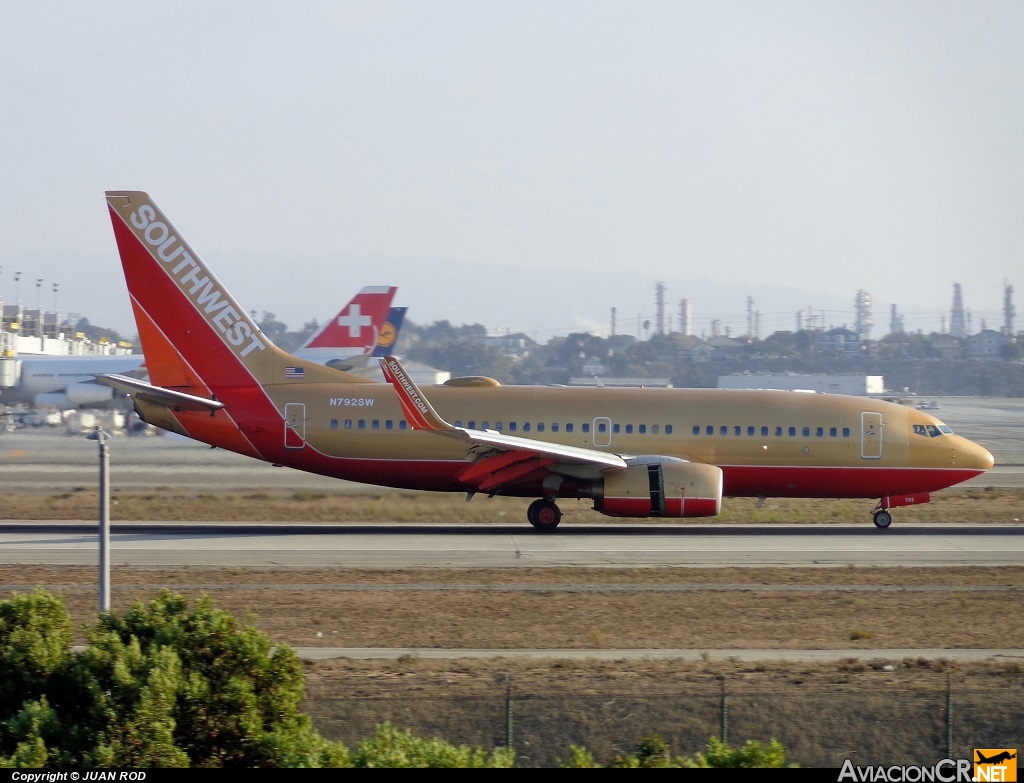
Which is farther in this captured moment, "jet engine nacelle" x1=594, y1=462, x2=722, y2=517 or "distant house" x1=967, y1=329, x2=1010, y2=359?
"distant house" x1=967, y1=329, x2=1010, y2=359

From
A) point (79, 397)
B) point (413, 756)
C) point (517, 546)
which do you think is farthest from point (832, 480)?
point (79, 397)

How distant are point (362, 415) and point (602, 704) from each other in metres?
19.1

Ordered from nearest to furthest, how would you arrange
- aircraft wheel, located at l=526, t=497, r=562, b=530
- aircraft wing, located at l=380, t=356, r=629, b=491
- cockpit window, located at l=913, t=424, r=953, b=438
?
aircraft wing, located at l=380, t=356, r=629, b=491 < aircraft wheel, located at l=526, t=497, r=562, b=530 < cockpit window, located at l=913, t=424, r=953, b=438

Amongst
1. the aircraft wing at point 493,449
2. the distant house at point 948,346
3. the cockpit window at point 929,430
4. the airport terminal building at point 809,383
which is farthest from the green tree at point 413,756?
the distant house at point 948,346

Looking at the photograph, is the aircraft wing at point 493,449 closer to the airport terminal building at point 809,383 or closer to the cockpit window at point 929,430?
the cockpit window at point 929,430

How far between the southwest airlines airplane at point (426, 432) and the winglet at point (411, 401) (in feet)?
8.36

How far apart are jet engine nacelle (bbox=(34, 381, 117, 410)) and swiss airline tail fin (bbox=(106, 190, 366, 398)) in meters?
38.6

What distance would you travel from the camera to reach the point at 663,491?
92.3 feet

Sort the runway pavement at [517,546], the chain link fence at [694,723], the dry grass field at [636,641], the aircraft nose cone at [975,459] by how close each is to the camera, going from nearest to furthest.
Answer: the chain link fence at [694,723]
the dry grass field at [636,641]
the runway pavement at [517,546]
the aircraft nose cone at [975,459]

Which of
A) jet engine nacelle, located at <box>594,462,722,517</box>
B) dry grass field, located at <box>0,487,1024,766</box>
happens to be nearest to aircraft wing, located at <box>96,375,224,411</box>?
dry grass field, located at <box>0,487,1024,766</box>

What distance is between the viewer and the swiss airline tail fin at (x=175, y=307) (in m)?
30.2

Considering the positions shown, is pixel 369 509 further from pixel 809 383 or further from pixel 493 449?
pixel 809 383

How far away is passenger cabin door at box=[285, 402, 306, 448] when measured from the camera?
99.4 feet

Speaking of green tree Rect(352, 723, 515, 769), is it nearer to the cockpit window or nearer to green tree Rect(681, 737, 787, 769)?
green tree Rect(681, 737, 787, 769)
